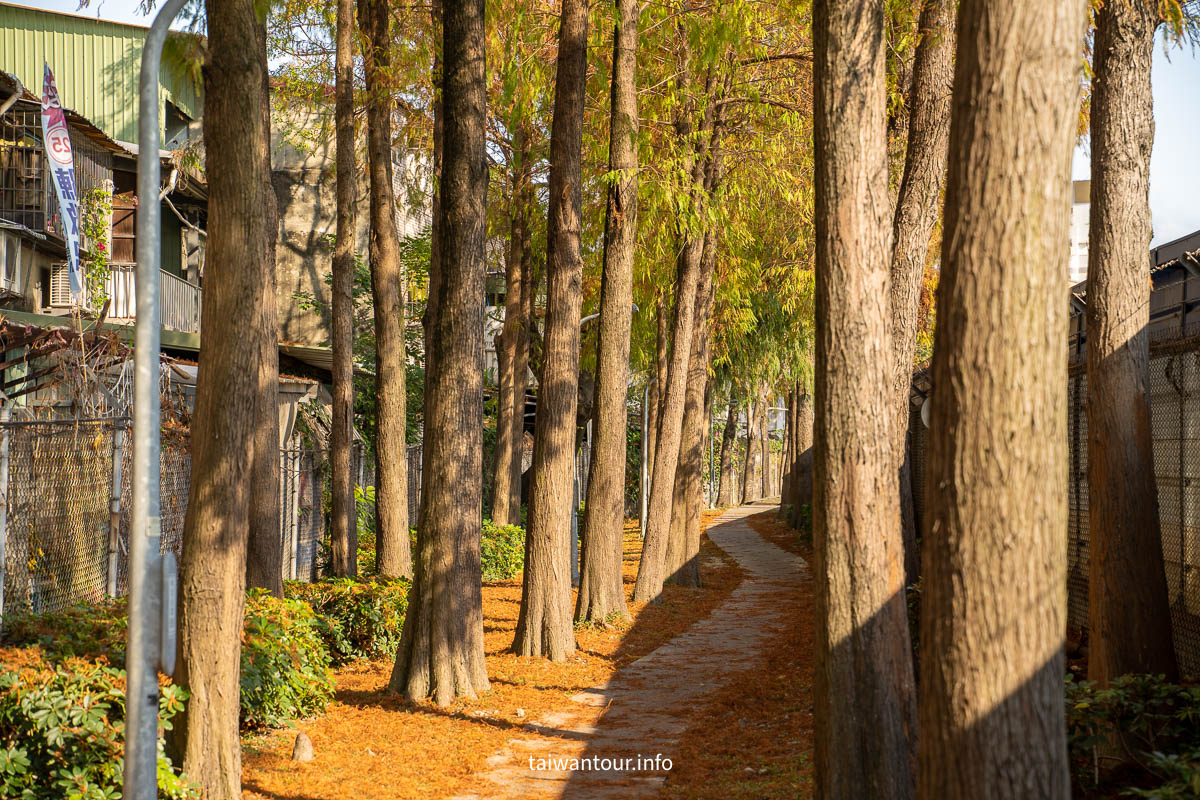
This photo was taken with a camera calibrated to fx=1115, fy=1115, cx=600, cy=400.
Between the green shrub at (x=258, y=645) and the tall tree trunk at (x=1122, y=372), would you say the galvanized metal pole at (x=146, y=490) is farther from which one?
the tall tree trunk at (x=1122, y=372)

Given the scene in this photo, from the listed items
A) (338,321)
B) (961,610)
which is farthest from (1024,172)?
(338,321)

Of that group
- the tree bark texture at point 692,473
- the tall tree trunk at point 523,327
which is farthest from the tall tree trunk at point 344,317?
the tree bark texture at point 692,473

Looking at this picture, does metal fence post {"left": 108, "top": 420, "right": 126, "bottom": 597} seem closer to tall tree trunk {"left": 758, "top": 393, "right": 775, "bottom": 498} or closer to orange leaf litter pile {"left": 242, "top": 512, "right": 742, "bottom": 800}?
orange leaf litter pile {"left": 242, "top": 512, "right": 742, "bottom": 800}

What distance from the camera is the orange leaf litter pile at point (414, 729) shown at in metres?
7.85

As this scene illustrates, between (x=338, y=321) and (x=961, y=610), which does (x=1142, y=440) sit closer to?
(x=961, y=610)

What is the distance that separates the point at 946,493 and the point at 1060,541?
42 cm

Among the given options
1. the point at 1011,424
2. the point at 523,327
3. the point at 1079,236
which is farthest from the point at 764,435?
the point at 1011,424

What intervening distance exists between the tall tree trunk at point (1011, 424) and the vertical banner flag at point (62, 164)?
16.5 meters

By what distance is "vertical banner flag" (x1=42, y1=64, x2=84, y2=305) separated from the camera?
17.3m

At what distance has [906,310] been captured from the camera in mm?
10914

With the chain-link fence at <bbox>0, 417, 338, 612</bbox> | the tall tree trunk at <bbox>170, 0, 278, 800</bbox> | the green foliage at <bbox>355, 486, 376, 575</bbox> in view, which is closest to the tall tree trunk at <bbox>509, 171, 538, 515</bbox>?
the green foliage at <bbox>355, 486, 376, 575</bbox>

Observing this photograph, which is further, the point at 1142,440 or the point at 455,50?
the point at 455,50

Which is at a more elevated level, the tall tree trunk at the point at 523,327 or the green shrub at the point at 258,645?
the tall tree trunk at the point at 523,327

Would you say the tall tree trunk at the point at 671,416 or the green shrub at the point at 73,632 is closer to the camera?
the green shrub at the point at 73,632
